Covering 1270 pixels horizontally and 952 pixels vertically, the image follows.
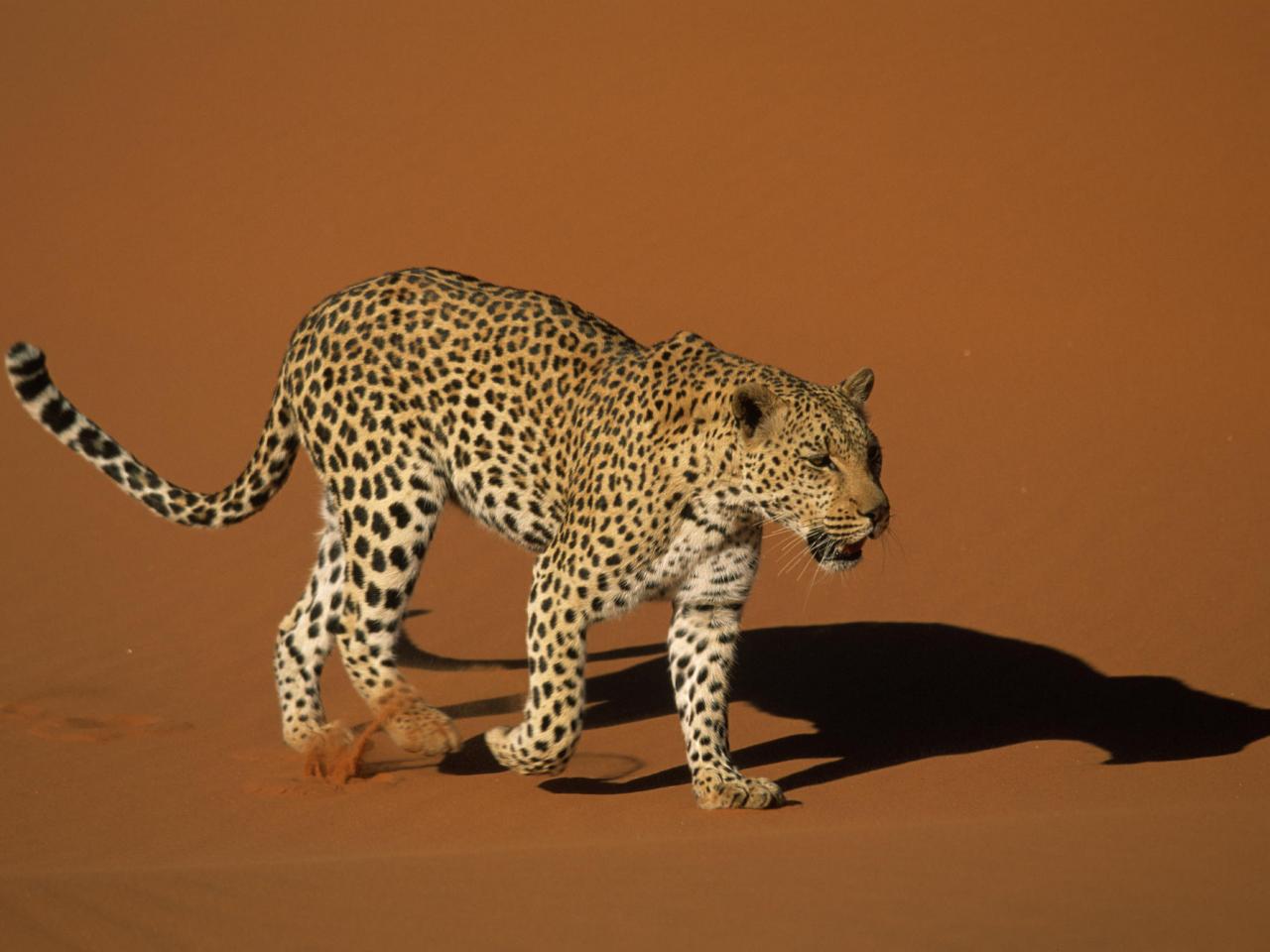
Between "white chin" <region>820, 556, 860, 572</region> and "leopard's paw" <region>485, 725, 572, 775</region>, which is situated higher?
"white chin" <region>820, 556, 860, 572</region>

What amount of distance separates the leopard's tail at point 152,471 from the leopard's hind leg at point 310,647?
35 centimetres

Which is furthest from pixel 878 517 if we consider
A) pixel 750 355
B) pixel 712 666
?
pixel 750 355

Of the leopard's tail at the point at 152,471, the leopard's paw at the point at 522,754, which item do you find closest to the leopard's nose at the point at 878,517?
the leopard's paw at the point at 522,754

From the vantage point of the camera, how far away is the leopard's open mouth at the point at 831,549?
7.82m

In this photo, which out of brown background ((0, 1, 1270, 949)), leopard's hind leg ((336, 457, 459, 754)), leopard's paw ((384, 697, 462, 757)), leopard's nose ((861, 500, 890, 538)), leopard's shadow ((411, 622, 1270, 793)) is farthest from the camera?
leopard's shadow ((411, 622, 1270, 793))

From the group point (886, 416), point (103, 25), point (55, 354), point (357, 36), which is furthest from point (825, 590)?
point (103, 25)

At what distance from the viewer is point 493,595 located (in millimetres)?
12172

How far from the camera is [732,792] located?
7.94 metres

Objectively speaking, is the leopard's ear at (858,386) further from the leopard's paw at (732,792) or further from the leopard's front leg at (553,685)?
the leopard's paw at (732,792)

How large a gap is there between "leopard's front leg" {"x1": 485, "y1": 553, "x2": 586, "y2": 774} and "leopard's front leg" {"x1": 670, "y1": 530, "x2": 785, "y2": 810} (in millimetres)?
487

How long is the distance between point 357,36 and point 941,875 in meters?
21.3

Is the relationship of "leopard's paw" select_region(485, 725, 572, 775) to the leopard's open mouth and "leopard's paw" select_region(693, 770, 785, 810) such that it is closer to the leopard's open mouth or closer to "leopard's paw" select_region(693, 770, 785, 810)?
"leopard's paw" select_region(693, 770, 785, 810)

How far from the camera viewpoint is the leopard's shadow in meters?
9.04

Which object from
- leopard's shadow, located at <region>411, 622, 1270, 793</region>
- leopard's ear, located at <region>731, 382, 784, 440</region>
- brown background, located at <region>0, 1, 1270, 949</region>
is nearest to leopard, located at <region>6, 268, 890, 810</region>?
leopard's ear, located at <region>731, 382, 784, 440</region>
